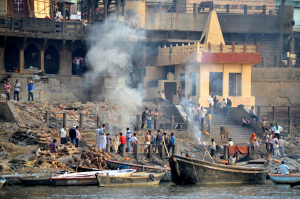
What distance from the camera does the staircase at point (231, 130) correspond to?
28172mm

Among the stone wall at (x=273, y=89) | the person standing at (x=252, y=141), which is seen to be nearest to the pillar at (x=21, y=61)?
the person standing at (x=252, y=141)

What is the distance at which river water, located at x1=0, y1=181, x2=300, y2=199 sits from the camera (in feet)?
59.9

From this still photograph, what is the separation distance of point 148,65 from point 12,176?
21.4 m

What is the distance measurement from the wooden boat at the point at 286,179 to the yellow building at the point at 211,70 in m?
12.2

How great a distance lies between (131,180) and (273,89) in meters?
21.4

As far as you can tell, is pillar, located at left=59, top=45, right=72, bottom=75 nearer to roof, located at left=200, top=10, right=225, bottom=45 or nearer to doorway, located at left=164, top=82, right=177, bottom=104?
doorway, located at left=164, top=82, right=177, bottom=104

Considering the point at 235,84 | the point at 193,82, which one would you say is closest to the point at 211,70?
the point at 193,82

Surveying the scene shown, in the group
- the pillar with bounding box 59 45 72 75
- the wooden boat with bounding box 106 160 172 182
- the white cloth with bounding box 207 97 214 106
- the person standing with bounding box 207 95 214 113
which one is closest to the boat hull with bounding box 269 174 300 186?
the wooden boat with bounding box 106 160 172 182

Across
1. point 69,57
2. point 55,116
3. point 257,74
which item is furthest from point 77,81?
point 257,74

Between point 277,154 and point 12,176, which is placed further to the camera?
point 277,154

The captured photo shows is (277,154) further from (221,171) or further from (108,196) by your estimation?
(108,196)

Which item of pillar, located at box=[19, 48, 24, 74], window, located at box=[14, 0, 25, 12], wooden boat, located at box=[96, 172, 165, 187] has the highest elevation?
window, located at box=[14, 0, 25, 12]

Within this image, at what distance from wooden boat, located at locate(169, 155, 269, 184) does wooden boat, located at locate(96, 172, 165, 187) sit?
89 cm

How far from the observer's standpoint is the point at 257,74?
3781cm
